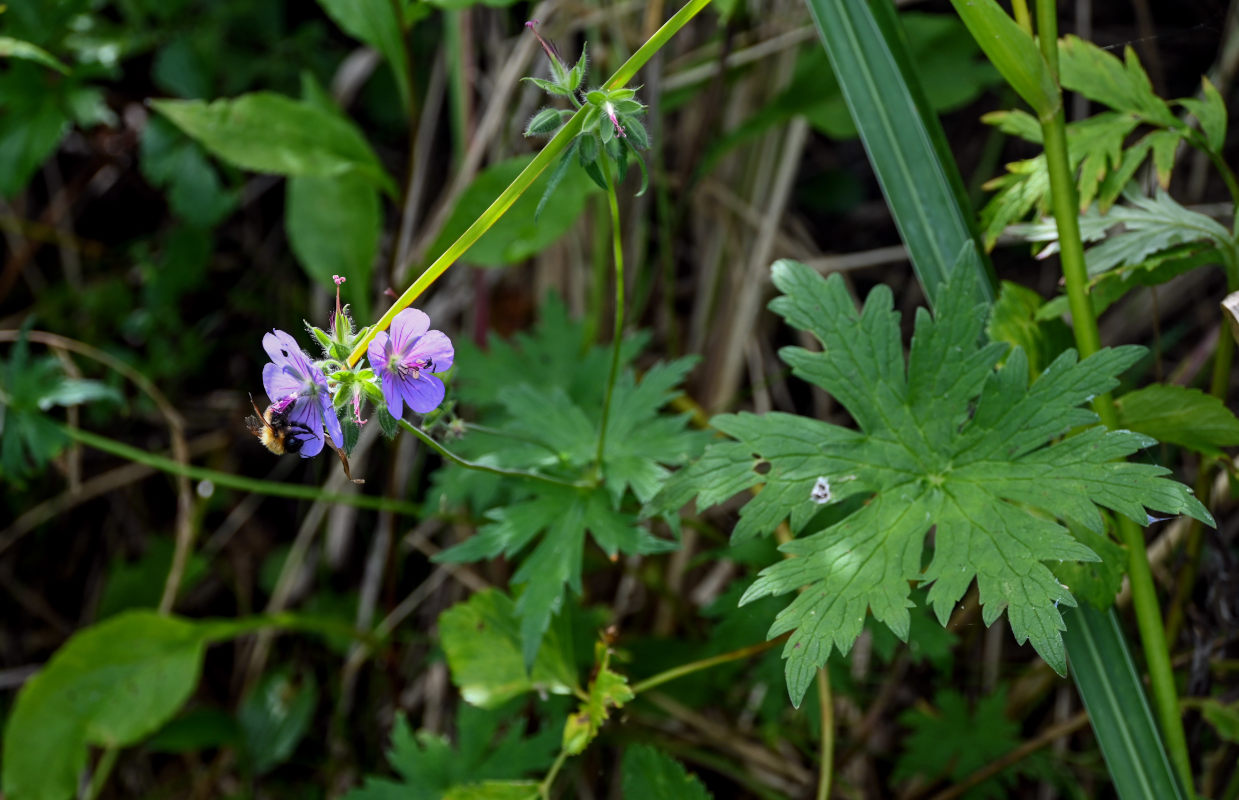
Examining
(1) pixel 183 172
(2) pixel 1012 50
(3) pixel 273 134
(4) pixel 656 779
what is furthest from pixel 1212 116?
(1) pixel 183 172

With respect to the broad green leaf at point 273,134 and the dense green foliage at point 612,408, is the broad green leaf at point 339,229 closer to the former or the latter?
the dense green foliage at point 612,408

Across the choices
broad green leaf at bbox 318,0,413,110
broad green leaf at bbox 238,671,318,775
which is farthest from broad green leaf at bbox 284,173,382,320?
broad green leaf at bbox 238,671,318,775

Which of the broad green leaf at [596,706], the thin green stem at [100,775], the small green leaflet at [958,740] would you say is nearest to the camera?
the broad green leaf at [596,706]

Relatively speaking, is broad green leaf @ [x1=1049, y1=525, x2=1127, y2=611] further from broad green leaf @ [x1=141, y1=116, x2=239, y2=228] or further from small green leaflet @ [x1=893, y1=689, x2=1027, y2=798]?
broad green leaf @ [x1=141, y1=116, x2=239, y2=228]

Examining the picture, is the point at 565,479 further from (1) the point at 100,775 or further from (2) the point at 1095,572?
(1) the point at 100,775

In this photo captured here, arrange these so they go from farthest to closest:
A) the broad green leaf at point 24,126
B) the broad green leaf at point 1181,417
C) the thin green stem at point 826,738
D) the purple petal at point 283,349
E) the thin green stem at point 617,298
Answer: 1. the broad green leaf at point 24,126
2. the thin green stem at point 826,738
3. the broad green leaf at point 1181,417
4. the thin green stem at point 617,298
5. the purple petal at point 283,349

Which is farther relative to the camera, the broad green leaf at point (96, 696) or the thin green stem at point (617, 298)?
the broad green leaf at point (96, 696)

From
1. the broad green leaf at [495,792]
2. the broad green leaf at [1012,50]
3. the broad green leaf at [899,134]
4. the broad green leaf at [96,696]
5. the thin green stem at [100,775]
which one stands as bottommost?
the thin green stem at [100,775]

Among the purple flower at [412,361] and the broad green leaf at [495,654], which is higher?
the purple flower at [412,361]

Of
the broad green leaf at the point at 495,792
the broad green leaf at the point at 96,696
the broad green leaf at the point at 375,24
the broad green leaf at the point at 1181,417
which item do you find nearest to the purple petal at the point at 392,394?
the broad green leaf at the point at 495,792
